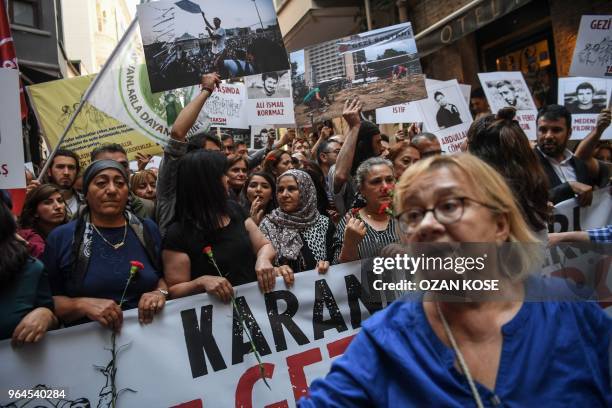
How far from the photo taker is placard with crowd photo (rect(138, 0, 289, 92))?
387 centimetres

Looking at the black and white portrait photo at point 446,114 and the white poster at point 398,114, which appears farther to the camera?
the white poster at point 398,114

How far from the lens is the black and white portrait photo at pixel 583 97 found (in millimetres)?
5035

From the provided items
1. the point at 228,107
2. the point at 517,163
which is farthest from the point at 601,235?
the point at 228,107

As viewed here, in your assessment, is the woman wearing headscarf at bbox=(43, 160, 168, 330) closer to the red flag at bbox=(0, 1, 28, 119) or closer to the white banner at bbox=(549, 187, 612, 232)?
the red flag at bbox=(0, 1, 28, 119)

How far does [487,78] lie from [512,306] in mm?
4803

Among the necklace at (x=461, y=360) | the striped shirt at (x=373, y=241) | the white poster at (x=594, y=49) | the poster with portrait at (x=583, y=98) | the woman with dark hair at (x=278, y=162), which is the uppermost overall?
the white poster at (x=594, y=49)

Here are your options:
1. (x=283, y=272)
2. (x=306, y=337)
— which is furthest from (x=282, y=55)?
(x=306, y=337)

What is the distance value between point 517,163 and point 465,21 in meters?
6.82

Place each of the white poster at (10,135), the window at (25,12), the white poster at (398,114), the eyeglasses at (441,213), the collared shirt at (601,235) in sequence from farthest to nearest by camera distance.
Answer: the window at (25,12), the white poster at (398,114), the white poster at (10,135), the collared shirt at (601,235), the eyeglasses at (441,213)

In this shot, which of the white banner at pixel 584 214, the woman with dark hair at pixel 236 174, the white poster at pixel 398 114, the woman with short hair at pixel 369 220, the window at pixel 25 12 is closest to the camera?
the woman with short hair at pixel 369 220

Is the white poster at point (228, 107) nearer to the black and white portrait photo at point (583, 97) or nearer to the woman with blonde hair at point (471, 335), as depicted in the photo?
the black and white portrait photo at point (583, 97)

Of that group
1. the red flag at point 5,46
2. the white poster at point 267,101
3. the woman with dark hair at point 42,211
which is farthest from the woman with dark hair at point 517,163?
the white poster at point 267,101

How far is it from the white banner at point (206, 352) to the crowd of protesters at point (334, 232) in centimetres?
10

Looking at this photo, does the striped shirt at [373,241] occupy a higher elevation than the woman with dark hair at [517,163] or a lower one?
lower
